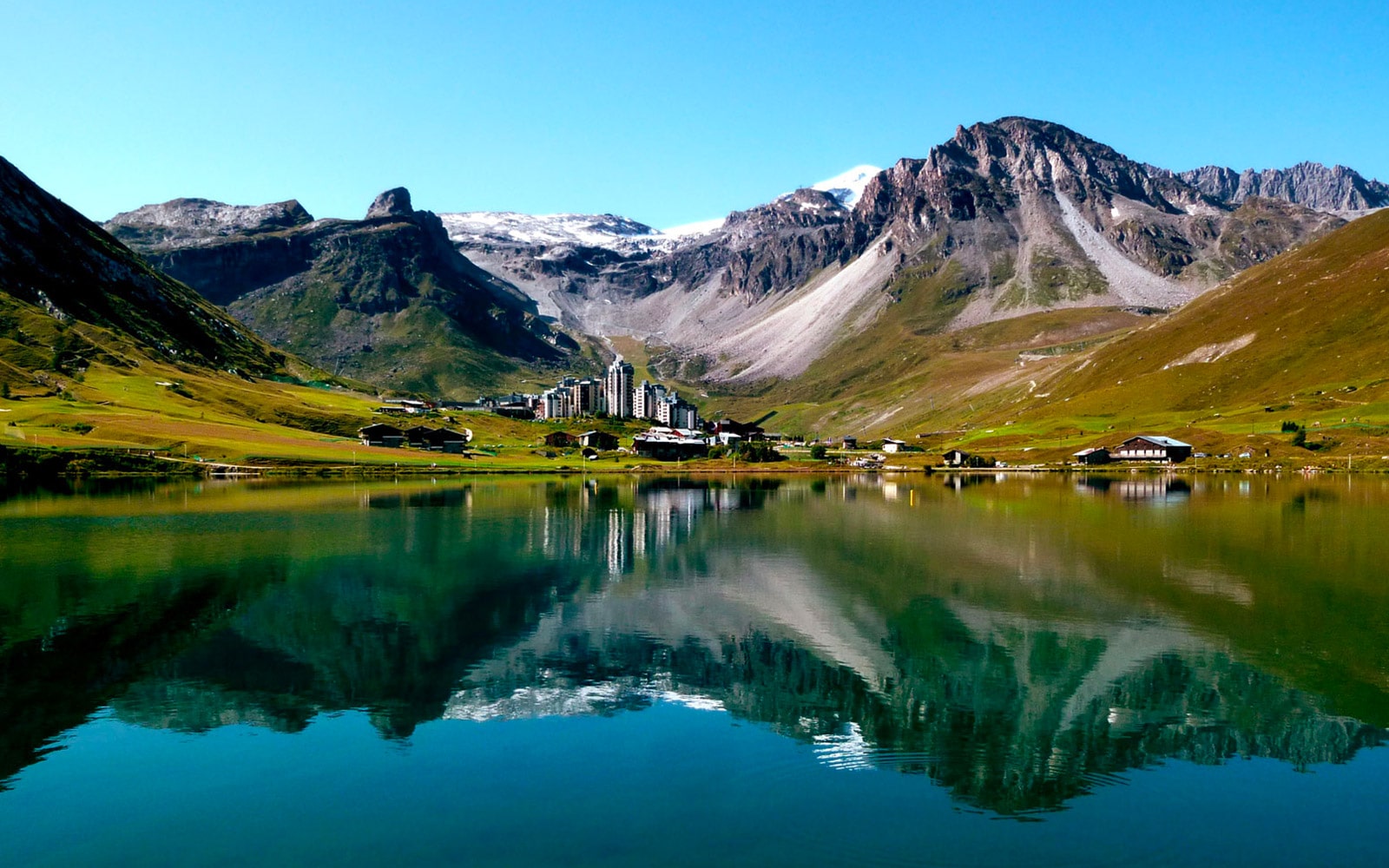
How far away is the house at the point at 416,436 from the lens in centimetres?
19438

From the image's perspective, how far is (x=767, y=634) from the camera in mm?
38688

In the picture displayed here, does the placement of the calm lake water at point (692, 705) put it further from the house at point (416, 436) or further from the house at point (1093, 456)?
the house at point (1093, 456)

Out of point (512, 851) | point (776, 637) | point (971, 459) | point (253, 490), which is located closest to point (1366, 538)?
point (776, 637)

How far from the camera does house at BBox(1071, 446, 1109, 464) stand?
629 ft

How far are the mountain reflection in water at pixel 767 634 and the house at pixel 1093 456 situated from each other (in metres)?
116

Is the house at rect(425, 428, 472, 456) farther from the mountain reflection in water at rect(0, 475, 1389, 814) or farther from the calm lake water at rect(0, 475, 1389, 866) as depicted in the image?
the calm lake water at rect(0, 475, 1389, 866)

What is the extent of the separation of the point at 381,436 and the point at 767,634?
555ft

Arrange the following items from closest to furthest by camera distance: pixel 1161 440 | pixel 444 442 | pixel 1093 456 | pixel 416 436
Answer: pixel 1161 440
pixel 1093 456
pixel 416 436
pixel 444 442

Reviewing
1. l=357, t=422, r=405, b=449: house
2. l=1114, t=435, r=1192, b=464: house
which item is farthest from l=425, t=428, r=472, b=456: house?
l=1114, t=435, r=1192, b=464: house

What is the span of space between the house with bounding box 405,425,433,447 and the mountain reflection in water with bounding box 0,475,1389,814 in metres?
117

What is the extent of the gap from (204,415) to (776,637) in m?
172

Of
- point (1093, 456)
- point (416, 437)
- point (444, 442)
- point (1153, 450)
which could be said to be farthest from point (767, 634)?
point (1153, 450)

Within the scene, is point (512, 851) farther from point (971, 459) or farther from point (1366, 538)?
point (971, 459)

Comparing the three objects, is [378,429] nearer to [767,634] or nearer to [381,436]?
[381,436]
